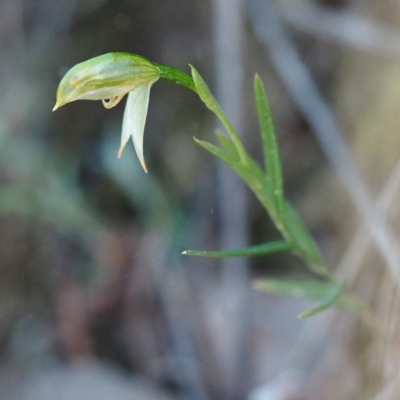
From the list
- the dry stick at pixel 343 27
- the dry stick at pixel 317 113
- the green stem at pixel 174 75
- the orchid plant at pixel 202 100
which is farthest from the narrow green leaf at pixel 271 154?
the dry stick at pixel 343 27

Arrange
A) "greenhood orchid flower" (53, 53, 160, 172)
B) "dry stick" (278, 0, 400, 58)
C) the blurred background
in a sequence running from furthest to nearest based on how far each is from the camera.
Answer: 1. the blurred background
2. "dry stick" (278, 0, 400, 58)
3. "greenhood orchid flower" (53, 53, 160, 172)

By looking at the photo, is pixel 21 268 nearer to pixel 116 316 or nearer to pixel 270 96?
pixel 116 316

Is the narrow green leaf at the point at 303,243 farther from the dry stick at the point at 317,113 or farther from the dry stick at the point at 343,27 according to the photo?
the dry stick at the point at 343,27

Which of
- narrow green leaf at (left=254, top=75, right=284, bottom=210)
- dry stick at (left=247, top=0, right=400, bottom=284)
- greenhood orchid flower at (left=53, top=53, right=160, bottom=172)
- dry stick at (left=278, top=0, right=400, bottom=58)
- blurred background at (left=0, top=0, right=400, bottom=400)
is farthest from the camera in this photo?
blurred background at (left=0, top=0, right=400, bottom=400)

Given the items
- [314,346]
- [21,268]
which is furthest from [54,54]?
[314,346]

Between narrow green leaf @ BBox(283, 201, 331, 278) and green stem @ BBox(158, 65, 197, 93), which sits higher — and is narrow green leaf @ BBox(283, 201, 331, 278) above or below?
below

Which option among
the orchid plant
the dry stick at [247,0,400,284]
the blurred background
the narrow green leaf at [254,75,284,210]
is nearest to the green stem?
the orchid plant

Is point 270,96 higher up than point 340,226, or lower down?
higher up

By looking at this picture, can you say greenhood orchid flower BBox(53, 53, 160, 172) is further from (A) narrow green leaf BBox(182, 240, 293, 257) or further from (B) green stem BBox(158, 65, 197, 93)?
(A) narrow green leaf BBox(182, 240, 293, 257)
